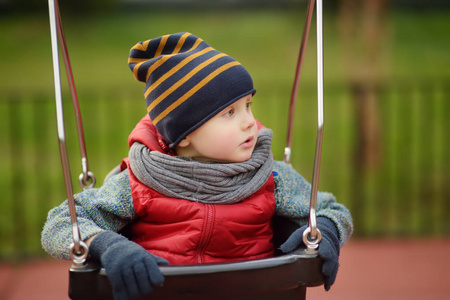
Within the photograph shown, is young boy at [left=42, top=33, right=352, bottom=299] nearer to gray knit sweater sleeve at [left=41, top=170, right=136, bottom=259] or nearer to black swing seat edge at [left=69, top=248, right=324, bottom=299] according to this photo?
gray knit sweater sleeve at [left=41, top=170, right=136, bottom=259]

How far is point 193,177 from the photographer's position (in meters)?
1.77

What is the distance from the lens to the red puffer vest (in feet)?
5.67

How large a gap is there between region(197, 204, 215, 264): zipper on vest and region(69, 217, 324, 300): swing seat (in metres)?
0.26

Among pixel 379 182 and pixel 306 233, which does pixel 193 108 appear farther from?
pixel 379 182

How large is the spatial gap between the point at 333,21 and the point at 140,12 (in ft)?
13.2

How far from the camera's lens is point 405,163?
645 cm

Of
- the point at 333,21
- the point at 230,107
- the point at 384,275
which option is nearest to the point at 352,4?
the point at 384,275

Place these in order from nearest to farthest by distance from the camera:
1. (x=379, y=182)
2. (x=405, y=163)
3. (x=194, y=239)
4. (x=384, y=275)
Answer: (x=194, y=239), (x=384, y=275), (x=379, y=182), (x=405, y=163)

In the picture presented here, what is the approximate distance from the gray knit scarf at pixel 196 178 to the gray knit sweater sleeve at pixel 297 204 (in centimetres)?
12

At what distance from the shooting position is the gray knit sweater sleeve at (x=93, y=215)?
1622 mm

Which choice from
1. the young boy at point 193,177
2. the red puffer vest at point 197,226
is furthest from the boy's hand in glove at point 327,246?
the red puffer vest at point 197,226

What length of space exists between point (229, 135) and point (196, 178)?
0.16 metres

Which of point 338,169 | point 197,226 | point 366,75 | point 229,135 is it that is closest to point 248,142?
point 229,135

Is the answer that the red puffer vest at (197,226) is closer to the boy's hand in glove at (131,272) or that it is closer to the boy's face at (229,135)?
the boy's face at (229,135)
